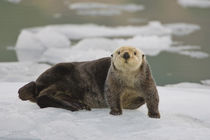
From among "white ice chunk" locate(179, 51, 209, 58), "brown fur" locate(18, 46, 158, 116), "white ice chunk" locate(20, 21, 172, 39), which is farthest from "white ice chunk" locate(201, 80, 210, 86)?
"brown fur" locate(18, 46, 158, 116)

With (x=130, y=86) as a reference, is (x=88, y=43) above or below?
below

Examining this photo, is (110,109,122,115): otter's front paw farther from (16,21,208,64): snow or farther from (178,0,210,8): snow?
(178,0,210,8): snow

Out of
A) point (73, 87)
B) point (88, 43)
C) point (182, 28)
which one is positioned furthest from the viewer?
point (182, 28)

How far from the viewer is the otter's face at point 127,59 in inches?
130

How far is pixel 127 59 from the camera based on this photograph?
130 inches

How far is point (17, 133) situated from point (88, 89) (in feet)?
3.30

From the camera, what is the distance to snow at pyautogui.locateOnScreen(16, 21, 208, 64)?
12672 millimetres

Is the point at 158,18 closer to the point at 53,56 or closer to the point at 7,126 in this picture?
the point at 53,56

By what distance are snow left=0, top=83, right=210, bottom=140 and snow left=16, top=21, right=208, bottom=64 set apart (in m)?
6.97

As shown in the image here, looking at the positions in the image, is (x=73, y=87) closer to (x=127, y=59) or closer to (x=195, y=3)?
(x=127, y=59)

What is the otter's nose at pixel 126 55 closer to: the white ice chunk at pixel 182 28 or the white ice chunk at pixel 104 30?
the white ice chunk at pixel 104 30

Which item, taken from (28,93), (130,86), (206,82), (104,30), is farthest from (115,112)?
(104,30)

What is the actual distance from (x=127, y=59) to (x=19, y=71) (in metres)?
6.57

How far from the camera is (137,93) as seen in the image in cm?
360
